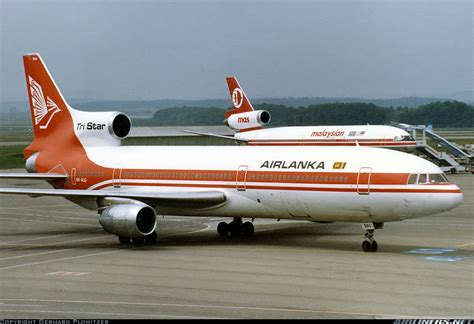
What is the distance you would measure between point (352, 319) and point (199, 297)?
4.80 m

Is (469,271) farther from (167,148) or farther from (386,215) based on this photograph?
(167,148)

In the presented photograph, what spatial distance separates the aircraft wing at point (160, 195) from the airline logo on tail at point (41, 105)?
7711 mm

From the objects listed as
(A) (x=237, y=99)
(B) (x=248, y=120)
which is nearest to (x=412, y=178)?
(B) (x=248, y=120)

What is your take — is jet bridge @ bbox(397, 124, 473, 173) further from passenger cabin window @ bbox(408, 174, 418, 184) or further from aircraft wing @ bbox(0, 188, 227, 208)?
passenger cabin window @ bbox(408, 174, 418, 184)

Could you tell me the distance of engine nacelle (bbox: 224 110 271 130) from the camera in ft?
288

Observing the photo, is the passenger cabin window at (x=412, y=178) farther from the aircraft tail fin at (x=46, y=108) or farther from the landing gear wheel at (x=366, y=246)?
the aircraft tail fin at (x=46, y=108)

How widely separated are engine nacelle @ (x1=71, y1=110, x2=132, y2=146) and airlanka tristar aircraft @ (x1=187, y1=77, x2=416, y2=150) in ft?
111

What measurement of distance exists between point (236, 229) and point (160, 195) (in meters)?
4.14

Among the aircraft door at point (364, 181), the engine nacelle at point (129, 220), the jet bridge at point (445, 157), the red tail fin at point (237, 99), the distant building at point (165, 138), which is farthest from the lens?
the red tail fin at point (237, 99)

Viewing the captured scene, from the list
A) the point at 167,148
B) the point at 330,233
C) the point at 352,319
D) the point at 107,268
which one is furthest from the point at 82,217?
the point at 352,319

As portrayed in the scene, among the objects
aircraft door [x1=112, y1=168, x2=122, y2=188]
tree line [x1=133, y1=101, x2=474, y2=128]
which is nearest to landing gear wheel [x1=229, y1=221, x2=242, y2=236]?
aircraft door [x1=112, y1=168, x2=122, y2=188]

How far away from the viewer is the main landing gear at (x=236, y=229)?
35.8m

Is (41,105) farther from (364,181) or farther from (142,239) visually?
(364,181)

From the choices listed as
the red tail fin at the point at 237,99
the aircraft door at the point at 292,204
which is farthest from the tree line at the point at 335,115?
the aircraft door at the point at 292,204
